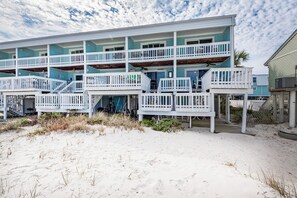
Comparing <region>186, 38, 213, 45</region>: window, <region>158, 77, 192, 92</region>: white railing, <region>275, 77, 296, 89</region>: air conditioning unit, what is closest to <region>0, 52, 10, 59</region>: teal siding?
<region>158, 77, 192, 92</region>: white railing

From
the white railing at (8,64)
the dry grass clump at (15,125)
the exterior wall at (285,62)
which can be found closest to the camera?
the dry grass clump at (15,125)

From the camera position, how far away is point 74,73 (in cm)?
1922

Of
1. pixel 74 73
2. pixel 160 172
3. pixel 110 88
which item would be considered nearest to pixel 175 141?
pixel 160 172

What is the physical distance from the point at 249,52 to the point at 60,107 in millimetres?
20882

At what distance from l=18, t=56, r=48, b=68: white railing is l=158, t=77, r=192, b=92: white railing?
13.4 meters

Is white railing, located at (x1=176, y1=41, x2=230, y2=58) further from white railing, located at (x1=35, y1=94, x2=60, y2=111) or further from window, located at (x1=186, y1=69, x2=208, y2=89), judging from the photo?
white railing, located at (x1=35, y1=94, x2=60, y2=111)

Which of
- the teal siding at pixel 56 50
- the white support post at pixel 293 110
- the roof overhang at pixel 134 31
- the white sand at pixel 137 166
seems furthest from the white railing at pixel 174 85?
the teal siding at pixel 56 50

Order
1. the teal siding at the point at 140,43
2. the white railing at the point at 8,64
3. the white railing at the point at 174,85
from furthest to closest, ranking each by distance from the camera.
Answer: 1. the white railing at the point at 8,64
2. the teal siding at the point at 140,43
3. the white railing at the point at 174,85

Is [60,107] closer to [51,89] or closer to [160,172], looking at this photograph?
[51,89]

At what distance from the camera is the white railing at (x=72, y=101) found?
12.6 meters

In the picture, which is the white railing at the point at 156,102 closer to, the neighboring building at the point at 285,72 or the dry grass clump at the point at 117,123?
the dry grass clump at the point at 117,123

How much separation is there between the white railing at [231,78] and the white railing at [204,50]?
4086 mm

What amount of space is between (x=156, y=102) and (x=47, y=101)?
9170 millimetres

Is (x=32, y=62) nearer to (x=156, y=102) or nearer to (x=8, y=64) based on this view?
(x=8, y=64)
